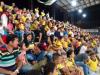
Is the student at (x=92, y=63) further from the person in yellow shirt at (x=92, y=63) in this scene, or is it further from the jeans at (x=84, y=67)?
the jeans at (x=84, y=67)

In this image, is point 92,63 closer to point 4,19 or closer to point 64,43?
point 64,43

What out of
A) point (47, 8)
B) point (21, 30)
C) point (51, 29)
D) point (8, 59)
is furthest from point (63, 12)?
point (8, 59)

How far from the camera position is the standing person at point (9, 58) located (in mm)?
5652

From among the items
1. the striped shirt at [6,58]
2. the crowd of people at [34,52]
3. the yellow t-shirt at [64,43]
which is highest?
the striped shirt at [6,58]

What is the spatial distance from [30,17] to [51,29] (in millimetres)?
1210

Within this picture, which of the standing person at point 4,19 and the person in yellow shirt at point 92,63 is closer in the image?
the standing person at point 4,19

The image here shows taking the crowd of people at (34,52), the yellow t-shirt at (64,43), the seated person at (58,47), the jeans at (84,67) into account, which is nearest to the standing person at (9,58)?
the crowd of people at (34,52)

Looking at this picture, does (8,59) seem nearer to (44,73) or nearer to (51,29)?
(44,73)

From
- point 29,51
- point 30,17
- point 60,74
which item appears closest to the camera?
point 60,74

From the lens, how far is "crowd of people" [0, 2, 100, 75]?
573 cm

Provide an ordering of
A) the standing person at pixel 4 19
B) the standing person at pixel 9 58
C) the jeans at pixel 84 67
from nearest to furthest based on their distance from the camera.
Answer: the standing person at pixel 9 58
the jeans at pixel 84 67
the standing person at pixel 4 19

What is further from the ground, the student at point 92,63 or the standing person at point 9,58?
the standing person at point 9,58

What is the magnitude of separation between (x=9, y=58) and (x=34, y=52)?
2.35 metres

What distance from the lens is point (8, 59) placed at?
18.7ft
